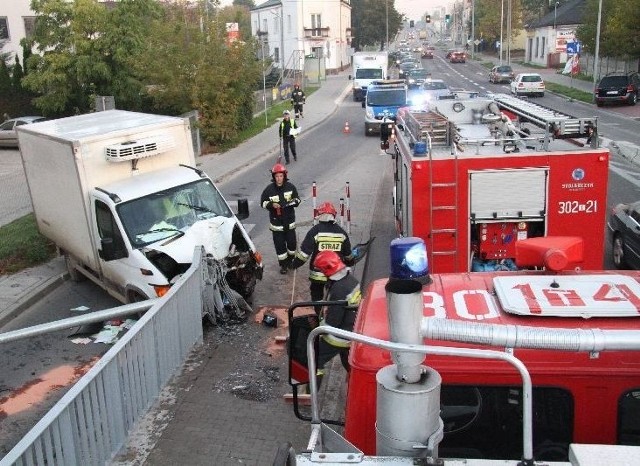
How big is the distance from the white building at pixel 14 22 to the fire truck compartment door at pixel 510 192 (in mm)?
37860

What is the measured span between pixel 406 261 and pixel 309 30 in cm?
6852

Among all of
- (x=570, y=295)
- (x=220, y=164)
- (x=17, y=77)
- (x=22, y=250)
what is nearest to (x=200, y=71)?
(x=220, y=164)

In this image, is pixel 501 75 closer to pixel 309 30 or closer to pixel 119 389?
pixel 309 30

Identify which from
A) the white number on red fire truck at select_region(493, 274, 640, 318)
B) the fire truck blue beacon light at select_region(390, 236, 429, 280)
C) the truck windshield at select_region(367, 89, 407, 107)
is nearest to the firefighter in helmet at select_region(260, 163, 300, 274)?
the white number on red fire truck at select_region(493, 274, 640, 318)

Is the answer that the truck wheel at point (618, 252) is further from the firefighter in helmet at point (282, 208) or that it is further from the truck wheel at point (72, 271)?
the truck wheel at point (72, 271)

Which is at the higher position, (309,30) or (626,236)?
(309,30)

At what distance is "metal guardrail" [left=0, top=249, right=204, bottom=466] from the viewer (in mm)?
4836

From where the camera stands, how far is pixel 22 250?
13312mm

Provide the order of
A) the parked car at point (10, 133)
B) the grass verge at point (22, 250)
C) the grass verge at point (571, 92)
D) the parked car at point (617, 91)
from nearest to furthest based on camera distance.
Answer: the grass verge at point (22, 250)
the parked car at point (10, 133)
the parked car at point (617, 91)
the grass verge at point (571, 92)

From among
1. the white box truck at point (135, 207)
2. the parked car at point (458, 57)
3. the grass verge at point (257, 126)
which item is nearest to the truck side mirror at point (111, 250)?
the white box truck at point (135, 207)

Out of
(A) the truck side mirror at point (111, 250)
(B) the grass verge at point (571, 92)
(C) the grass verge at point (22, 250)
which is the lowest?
(B) the grass verge at point (571, 92)

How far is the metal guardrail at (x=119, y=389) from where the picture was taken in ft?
15.9

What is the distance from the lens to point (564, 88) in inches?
1813

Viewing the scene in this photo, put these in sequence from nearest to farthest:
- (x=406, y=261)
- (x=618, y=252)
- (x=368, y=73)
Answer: (x=406, y=261), (x=618, y=252), (x=368, y=73)
